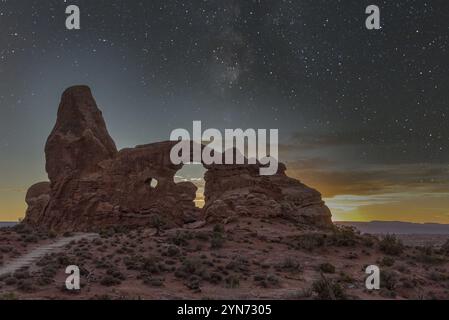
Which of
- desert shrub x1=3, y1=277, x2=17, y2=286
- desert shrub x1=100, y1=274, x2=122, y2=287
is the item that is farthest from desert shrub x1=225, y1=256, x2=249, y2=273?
desert shrub x1=3, y1=277, x2=17, y2=286

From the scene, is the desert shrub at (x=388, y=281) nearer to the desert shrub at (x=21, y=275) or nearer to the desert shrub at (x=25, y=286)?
the desert shrub at (x=25, y=286)

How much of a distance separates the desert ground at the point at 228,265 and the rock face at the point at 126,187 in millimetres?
3450

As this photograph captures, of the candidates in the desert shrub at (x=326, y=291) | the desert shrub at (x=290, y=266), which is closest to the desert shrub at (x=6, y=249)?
the desert shrub at (x=290, y=266)

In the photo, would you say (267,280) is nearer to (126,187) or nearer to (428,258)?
(428,258)

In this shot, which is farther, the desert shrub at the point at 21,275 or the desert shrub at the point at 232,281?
the desert shrub at the point at 232,281

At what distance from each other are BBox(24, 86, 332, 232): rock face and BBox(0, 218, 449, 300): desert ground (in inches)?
136

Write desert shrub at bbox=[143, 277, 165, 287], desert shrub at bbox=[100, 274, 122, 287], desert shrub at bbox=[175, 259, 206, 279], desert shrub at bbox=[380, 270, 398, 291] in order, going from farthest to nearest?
1. desert shrub at bbox=[175, 259, 206, 279]
2. desert shrub at bbox=[380, 270, 398, 291]
3. desert shrub at bbox=[143, 277, 165, 287]
4. desert shrub at bbox=[100, 274, 122, 287]

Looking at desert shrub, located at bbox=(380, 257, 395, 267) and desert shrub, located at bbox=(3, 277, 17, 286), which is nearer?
desert shrub, located at bbox=(3, 277, 17, 286)

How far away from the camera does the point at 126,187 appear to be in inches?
1524

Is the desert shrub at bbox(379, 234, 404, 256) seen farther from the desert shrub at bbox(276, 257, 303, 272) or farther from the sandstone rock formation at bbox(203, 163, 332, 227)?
the desert shrub at bbox(276, 257, 303, 272)

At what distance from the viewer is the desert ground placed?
1719 centimetres

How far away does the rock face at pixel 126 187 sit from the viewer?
1437 inches
